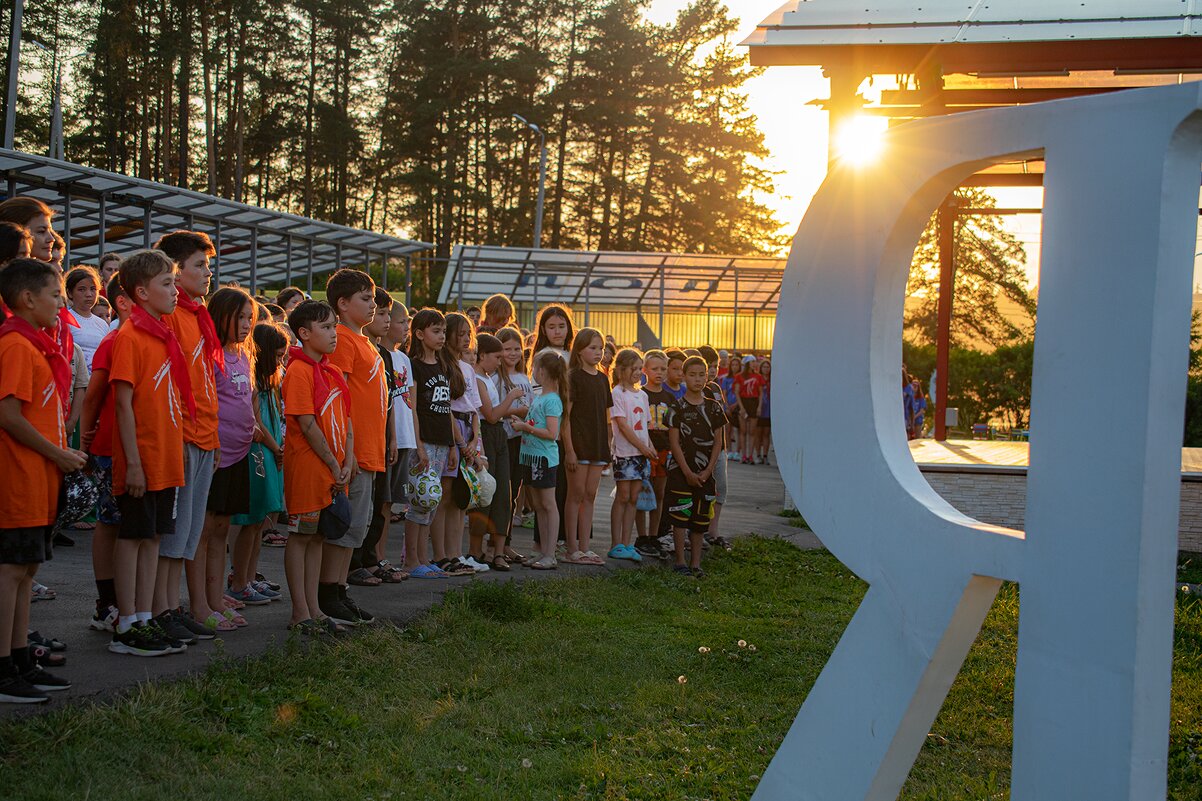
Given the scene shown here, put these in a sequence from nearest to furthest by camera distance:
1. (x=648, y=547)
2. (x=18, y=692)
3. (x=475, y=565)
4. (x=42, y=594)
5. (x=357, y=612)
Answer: (x=18, y=692), (x=357, y=612), (x=42, y=594), (x=475, y=565), (x=648, y=547)

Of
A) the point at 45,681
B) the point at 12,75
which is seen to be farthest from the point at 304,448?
the point at 12,75

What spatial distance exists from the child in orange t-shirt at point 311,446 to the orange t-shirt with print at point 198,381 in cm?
37

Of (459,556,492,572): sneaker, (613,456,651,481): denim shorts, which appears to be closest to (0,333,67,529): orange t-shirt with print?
(459,556,492,572): sneaker

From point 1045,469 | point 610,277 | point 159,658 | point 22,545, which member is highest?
point 610,277

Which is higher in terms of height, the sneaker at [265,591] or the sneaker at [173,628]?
the sneaker at [173,628]

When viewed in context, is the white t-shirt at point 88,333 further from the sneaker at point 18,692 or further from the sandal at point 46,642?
the sneaker at point 18,692

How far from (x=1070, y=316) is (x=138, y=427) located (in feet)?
12.8

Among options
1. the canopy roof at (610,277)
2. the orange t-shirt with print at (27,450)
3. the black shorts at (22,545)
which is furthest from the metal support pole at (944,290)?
the canopy roof at (610,277)

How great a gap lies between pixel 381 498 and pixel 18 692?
118 inches

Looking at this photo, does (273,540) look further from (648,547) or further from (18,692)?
(18,692)

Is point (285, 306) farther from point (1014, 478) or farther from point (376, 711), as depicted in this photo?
point (1014, 478)

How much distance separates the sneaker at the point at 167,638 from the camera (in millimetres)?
4961

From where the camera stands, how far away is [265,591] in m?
6.55

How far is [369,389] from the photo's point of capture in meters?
6.07
